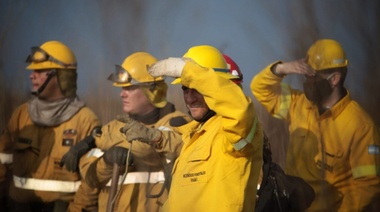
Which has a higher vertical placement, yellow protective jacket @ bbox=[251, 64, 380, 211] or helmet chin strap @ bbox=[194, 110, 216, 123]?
helmet chin strap @ bbox=[194, 110, 216, 123]

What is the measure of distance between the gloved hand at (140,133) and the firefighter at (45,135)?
129 centimetres

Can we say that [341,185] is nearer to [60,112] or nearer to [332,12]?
[332,12]

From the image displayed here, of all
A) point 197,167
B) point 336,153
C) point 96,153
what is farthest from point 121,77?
point 197,167

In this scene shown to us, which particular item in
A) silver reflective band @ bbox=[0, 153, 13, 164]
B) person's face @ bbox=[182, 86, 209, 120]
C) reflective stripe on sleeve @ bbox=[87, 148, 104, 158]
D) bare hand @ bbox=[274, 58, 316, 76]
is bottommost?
silver reflective band @ bbox=[0, 153, 13, 164]

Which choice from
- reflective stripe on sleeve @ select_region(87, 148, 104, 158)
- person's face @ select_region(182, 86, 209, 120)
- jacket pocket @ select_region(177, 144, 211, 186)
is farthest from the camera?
reflective stripe on sleeve @ select_region(87, 148, 104, 158)

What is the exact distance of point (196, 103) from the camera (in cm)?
388

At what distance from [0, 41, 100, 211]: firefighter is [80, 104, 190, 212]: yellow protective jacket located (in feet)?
1.49

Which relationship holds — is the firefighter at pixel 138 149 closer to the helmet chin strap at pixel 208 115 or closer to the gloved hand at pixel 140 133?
the gloved hand at pixel 140 133

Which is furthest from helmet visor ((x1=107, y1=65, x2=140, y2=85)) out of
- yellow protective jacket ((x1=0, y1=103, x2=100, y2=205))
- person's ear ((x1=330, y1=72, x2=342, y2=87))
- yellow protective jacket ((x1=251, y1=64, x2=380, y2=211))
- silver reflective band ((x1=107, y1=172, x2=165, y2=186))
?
person's ear ((x1=330, y1=72, x2=342, y2=87))

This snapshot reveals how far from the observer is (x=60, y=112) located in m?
6.10

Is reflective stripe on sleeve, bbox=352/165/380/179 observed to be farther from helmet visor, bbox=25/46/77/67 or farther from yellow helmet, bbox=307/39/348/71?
helmet visor, bbox=25/46/77/67

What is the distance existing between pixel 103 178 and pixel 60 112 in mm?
954

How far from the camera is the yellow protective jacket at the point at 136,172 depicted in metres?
5.07

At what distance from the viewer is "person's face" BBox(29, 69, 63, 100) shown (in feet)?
20.3
